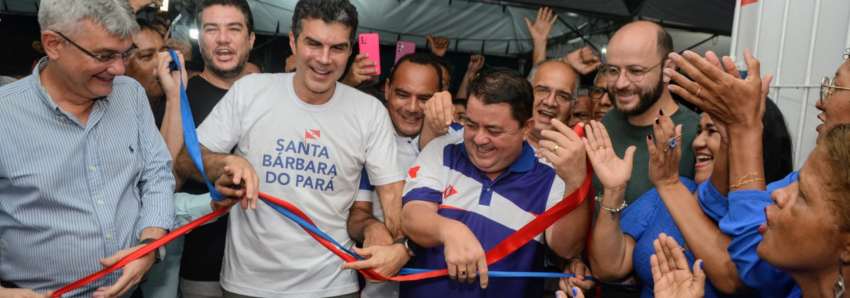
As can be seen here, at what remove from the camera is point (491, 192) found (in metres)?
2.59

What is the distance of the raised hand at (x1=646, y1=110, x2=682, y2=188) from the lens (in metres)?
2.12

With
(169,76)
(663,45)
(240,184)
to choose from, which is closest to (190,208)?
(240,184)

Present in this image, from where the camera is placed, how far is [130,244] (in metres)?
2.37

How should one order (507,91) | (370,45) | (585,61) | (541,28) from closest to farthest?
(507,91) → (370,45) → (585,61) → (541,28)

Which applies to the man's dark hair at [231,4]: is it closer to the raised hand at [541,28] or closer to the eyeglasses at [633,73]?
the eyeglasses at [633,73]

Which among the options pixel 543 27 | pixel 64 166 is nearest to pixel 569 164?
pixel 64 166

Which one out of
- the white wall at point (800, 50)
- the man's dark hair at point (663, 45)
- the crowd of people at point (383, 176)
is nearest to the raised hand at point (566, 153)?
the crowd of people at point (383, 176)

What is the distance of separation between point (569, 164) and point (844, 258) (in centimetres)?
91

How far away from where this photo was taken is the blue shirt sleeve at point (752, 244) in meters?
1.92

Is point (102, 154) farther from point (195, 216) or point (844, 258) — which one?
point (844, 258)

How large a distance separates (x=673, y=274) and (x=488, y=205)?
827 millimetres

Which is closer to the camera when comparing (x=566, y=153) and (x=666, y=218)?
(x=566, y=153)

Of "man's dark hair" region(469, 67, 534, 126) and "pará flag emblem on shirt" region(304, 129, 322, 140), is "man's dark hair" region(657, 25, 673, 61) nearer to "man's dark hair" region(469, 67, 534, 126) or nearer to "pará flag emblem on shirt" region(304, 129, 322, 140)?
"man's dark hair" region(469, 67, 534, 126)

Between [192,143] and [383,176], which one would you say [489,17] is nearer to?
[383,176]
